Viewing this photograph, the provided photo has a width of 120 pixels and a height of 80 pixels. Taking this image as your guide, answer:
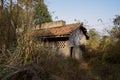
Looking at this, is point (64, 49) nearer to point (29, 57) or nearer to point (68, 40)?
point (68, 40)

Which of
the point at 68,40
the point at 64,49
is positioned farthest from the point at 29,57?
the point at 64,49

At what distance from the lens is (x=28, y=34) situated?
411 inches

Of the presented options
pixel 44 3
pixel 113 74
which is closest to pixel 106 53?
pixel 113 74

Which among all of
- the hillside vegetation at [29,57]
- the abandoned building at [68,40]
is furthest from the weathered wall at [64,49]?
the hillside vegetation at [29,57]

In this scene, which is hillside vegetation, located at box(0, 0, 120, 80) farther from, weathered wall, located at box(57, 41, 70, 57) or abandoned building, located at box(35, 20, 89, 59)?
abandoned building, located at box(35, 20, 89, 59)

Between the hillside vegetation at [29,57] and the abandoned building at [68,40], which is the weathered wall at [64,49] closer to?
the abandoned building at [68,40]

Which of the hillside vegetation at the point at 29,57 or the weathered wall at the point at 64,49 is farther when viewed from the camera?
the weathered wall at the point at 64,49

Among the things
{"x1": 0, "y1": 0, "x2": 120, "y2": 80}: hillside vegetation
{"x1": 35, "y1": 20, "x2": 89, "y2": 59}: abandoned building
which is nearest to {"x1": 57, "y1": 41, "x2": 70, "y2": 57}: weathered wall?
{"x1": 35, "y1": 20, "x2": 89, "y2": 59}: abandoned building

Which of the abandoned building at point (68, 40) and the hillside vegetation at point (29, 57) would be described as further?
the abandoned building at point (68, 40)

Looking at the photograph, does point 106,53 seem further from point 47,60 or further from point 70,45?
point 47,60

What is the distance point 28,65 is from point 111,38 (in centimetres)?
1095

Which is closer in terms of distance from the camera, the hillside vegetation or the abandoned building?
the hillside vegetation

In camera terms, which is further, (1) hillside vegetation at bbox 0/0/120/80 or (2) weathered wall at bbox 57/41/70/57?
(2) weathered wall at bbox 57/41/70/57

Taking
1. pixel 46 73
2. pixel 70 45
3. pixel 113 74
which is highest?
pixel 70 45
